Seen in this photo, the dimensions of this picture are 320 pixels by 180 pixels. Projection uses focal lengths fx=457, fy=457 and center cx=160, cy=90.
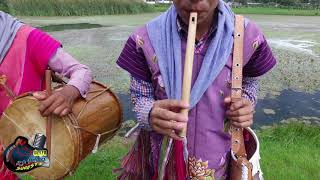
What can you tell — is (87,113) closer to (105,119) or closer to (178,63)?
(105,119)

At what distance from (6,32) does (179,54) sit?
2.76 feet

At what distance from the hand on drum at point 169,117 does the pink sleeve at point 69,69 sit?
1.69 feet

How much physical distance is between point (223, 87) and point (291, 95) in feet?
16.5

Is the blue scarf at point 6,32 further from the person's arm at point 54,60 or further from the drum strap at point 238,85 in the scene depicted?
the drum strap at point 238,85

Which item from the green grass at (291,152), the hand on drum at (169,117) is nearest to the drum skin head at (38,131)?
the hand on drum at (169,117)

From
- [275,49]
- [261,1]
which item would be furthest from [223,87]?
[261,1]

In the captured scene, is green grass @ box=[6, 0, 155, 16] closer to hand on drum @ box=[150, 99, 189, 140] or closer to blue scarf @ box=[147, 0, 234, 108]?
blue scarf @ box=[147, 0, 234, 108]

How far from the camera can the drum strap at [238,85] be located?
1735mm

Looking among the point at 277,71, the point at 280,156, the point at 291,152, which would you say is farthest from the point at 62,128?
the point at 277,71

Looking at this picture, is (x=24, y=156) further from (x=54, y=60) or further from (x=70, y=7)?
(x=70, y=7)

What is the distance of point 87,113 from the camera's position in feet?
6.66

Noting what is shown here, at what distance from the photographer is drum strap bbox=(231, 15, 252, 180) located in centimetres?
174

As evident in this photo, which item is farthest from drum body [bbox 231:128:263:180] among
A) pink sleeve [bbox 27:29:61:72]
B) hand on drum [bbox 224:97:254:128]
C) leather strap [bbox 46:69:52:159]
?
pink sleeve [bbox 27:29:61:72]

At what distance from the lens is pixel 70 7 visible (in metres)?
21.4
